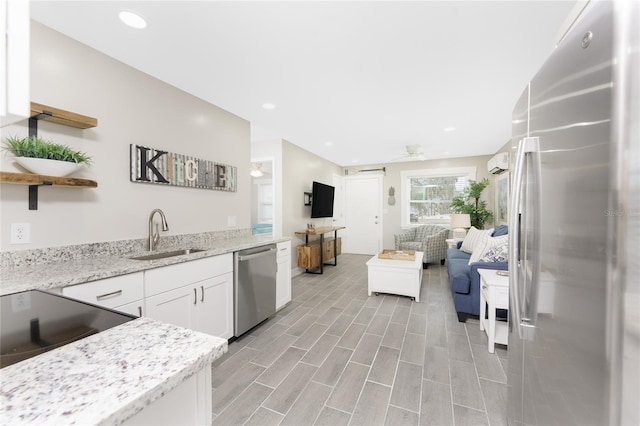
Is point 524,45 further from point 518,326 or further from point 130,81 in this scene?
point 130,81

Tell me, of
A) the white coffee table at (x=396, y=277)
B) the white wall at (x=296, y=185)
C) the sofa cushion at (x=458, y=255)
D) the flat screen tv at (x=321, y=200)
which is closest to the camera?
the white coffee table at (x=396, y=277)

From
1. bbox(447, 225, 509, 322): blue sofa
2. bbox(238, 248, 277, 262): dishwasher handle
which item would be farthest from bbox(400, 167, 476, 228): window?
bbox(238, 248, 277, 262): dishwasher handle

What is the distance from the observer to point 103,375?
50 centimetres

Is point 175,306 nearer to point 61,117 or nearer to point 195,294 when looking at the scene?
point 195,294

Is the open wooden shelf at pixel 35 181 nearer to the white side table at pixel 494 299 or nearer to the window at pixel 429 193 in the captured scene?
the white side table at pixel 494 299

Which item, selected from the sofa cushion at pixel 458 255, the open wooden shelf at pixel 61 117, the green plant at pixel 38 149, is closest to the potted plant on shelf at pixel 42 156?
the green plant at pixel 38 149

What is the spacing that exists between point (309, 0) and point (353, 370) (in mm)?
2559

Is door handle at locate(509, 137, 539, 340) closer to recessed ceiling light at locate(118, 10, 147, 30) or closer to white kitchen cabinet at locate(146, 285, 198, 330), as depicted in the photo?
white kitchen cabinet at locate(146, 285, 198, 330)

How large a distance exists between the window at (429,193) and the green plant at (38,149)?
615cm

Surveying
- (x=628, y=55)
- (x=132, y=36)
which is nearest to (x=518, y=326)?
(x=628, y=55)

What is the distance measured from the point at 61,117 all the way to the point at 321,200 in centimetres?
419

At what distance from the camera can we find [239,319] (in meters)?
2.40

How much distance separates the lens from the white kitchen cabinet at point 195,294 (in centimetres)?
172

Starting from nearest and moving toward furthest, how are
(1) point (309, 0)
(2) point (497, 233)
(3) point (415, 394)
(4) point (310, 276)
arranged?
(1) point (309, 0) → (3) point (415, 394) → (2) point (497, 233) → (4) point (310, 276)
